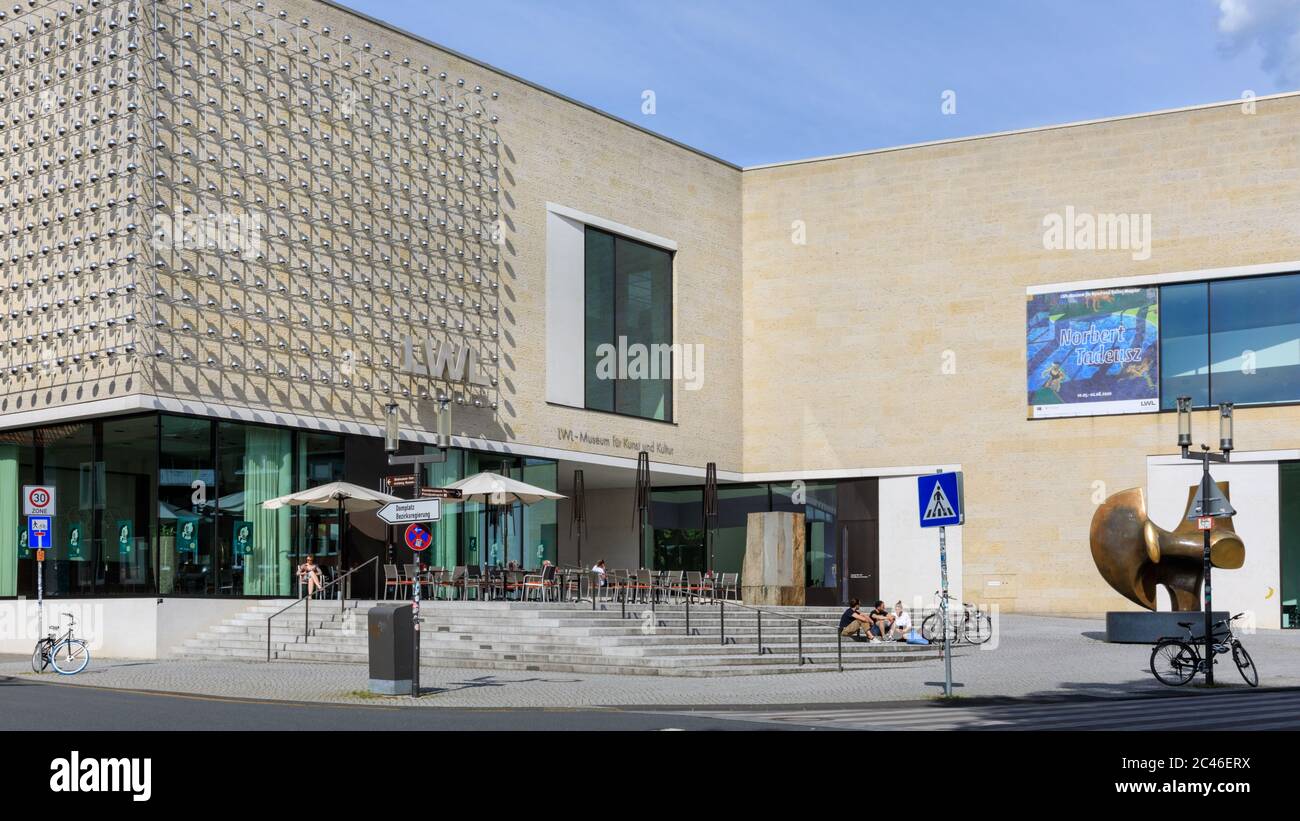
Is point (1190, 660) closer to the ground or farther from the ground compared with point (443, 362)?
closer to the ground

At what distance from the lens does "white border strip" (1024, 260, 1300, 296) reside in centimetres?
3894

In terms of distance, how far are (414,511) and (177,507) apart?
12389mm

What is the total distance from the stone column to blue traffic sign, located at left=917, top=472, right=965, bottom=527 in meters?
18.2

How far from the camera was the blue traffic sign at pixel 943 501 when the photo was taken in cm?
1842

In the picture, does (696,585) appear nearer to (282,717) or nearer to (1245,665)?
(1245,665)

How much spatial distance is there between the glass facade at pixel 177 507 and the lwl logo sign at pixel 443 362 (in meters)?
2.18

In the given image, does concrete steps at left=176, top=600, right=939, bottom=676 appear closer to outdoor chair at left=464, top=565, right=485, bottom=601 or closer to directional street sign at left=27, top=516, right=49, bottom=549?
outdoor chair at left=464, top=565, right=485, bottom=601

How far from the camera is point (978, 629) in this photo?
32.7m

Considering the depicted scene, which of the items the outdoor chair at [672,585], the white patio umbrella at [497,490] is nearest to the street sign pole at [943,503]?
the white patio umbrella at [497,490]

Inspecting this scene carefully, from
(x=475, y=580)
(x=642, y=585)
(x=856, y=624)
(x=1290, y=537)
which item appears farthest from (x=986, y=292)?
(x=475, y=580)

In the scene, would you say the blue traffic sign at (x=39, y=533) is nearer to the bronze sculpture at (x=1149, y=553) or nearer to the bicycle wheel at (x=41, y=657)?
the bicycle wheel at (x=41, y=657)

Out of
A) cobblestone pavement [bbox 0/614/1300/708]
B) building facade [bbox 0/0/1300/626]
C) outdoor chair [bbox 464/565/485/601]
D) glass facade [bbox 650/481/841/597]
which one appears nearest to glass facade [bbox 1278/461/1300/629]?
building facade [bbox 0/0/1300/626]
